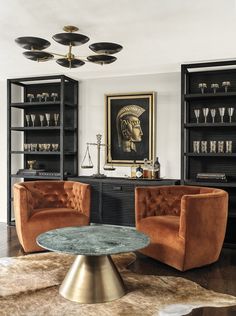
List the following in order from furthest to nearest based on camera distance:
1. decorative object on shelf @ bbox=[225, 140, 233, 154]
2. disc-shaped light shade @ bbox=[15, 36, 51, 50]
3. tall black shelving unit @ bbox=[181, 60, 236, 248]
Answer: decorative object on shelf @ bbox=[225, 140, 233, 154] → tall black shelving unit @ bbox=[181, 60, 236, 248] → disc-shaped light shade @ bbox=[15, 36, 51, 50]

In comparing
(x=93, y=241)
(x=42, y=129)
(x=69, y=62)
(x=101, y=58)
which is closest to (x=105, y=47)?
(x=101, y=58)

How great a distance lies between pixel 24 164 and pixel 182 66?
10.5 ft

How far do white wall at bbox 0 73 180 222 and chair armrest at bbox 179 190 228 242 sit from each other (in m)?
1.59

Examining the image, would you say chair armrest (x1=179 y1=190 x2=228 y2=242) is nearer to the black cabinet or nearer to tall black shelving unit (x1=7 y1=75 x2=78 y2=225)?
the black cabinet

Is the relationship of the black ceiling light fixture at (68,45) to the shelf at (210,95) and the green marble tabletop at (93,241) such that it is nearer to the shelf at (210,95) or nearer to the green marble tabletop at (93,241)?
the shelf at (210,95)

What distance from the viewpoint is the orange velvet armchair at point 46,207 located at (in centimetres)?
418

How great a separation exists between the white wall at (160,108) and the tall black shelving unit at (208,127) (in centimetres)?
22

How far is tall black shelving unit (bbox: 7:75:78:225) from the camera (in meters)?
5.51

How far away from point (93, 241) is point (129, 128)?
9.26 ft

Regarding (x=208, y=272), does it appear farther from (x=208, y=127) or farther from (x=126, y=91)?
(x=126, y=91)

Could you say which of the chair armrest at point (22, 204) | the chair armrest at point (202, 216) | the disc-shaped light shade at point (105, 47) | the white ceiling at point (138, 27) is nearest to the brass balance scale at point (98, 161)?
the white ceiling at point (138, 27)

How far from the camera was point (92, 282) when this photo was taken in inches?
112

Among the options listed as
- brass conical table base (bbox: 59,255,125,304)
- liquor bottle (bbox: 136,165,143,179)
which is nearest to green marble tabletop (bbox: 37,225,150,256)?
brass conical table base (bbox: 59,255,125,304)

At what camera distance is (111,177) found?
552cm
